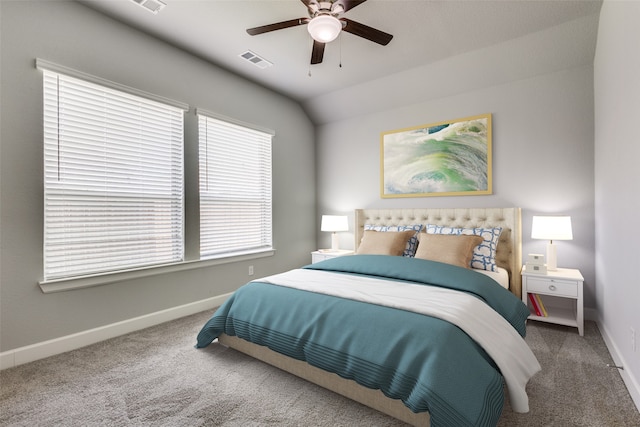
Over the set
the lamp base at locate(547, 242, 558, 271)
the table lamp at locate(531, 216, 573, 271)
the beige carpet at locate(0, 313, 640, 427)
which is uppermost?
the table lamp at locate(531, 216, 573, 271)

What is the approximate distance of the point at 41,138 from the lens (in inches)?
91.9

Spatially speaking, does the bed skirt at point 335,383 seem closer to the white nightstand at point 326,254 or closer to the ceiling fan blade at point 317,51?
the white nightstand at point 326,254

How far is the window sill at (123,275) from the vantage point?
7.81 ft

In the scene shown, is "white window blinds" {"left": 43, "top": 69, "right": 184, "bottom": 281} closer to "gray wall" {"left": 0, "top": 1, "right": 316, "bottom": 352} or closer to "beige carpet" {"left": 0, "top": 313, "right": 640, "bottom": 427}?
"gray wall" {"left": 0, "top": 1, "right": 316, "bottom": 352}

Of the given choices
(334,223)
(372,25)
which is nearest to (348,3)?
(372,25)

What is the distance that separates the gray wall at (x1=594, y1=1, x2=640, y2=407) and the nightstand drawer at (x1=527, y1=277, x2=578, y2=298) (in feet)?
0.71

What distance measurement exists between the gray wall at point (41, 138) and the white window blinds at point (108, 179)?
9 centimetres

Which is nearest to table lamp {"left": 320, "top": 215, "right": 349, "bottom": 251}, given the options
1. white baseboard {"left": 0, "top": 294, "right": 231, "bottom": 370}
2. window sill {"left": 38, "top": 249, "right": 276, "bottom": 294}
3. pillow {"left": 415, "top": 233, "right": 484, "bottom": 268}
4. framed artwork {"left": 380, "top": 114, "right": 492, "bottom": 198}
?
framed artwork {"left": 380, "top": 114, "right": 492, "bottom": 198}

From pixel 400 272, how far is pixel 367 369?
3.35 ft

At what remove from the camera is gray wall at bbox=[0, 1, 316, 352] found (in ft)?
7.23

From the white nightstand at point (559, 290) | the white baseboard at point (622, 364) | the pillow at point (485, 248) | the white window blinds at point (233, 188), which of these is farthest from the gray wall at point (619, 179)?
the white window blinds at point (233, 188)

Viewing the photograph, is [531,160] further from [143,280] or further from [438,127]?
[143,280]

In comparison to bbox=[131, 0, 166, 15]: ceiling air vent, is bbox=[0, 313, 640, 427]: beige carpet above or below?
below

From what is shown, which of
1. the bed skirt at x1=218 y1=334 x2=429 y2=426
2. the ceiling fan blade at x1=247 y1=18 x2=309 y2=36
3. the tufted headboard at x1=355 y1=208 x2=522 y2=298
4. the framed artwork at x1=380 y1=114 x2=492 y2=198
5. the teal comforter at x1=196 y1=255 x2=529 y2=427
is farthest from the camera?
the framed artwork at x1=380 y1=114 x2=492 y2=198
